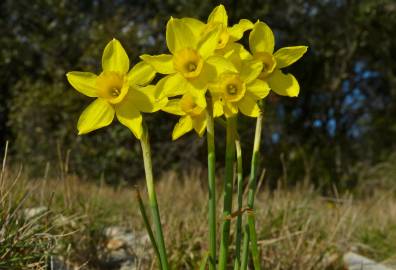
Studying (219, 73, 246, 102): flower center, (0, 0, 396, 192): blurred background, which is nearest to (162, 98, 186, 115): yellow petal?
(219, 73, 246, 102): flower center

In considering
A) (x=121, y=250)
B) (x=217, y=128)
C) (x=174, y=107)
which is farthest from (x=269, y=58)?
(x=217, y=128)

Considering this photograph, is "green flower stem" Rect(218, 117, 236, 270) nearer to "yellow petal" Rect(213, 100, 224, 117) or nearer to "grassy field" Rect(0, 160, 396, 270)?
"yellow petal" Rect(213, 100, 224, 117)

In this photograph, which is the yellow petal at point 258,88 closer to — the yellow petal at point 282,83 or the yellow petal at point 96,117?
the yellow petal at point 282,83

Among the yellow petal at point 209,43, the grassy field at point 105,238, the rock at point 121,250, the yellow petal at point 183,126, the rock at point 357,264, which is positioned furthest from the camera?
the rock at point 357,264

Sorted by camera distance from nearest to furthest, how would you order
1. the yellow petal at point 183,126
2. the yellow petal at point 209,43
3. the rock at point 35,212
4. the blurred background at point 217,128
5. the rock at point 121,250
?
the yellow petal at point 209,43
the yellow petal at point 183,126
the rock at point 35,212
the rock at point 121,250
the blurred background at point 217,128

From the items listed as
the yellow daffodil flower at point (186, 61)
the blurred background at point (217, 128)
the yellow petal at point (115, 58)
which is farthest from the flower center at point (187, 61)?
the blurred background at point (217, 128)

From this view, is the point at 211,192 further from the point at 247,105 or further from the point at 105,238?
the point at 105,238

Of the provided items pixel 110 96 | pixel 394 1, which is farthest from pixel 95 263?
pixel 394 1
